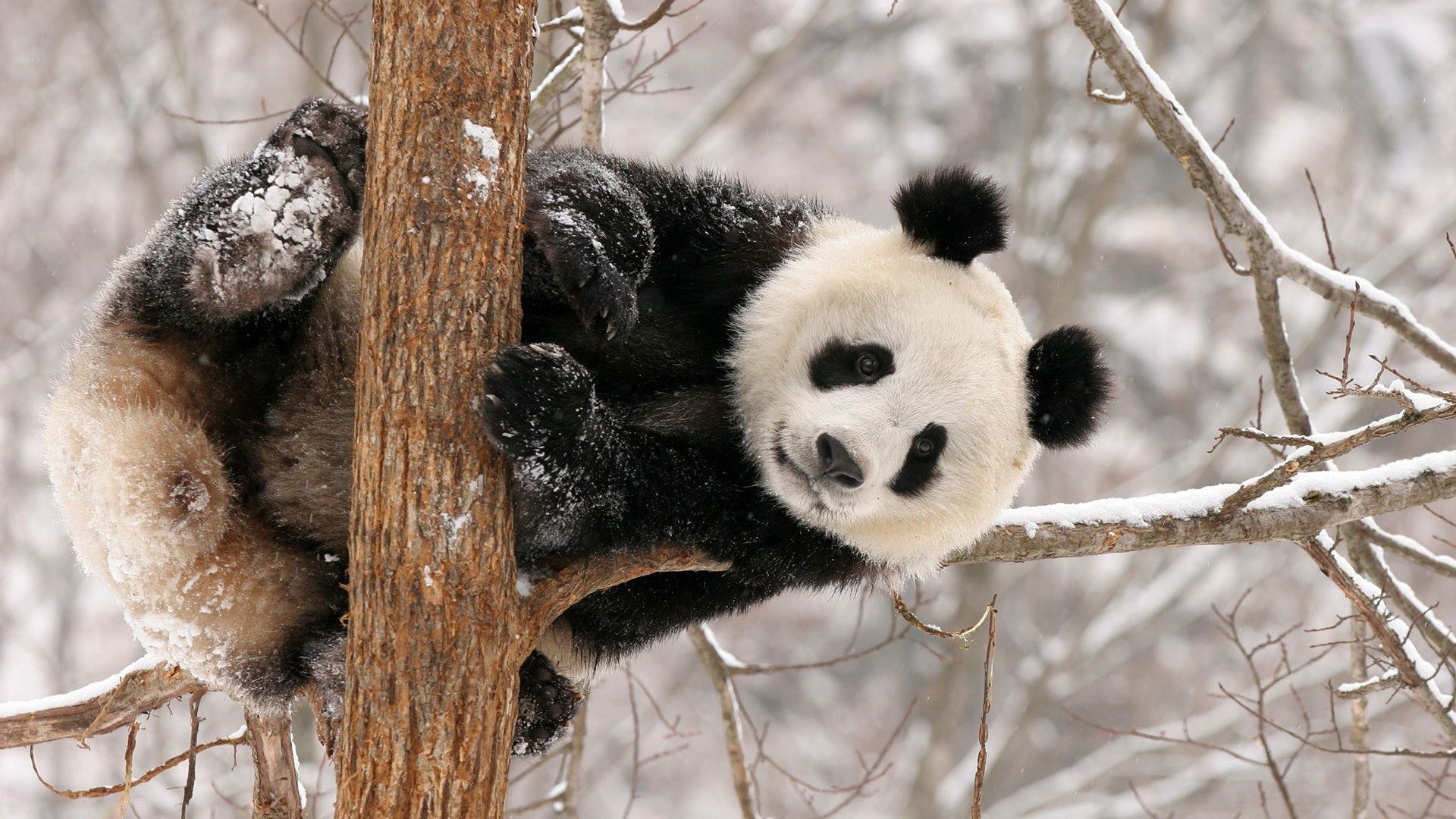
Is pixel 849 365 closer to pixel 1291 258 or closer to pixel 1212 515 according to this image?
pixel 1212 515

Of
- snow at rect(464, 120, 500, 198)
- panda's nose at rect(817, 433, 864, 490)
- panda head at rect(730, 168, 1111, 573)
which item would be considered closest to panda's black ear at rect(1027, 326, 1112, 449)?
panda head at rect(730, 168, 1111, 573)

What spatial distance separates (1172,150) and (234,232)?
2659 millimetres

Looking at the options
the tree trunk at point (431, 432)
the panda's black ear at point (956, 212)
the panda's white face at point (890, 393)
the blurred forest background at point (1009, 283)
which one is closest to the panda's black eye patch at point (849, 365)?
the panda's white face at point (890, 393)

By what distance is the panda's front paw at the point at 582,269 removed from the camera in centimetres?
267

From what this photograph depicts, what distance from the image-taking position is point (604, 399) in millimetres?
3141

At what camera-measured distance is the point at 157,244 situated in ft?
9.92

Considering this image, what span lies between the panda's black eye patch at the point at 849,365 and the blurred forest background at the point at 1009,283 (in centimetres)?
632

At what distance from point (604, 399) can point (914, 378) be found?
84cm

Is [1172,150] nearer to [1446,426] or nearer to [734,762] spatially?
[734,762]

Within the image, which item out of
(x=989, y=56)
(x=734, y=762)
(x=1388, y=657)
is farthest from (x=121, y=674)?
(x=989, y=56)

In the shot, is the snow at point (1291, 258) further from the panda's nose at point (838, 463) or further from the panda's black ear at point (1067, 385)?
the panda's nose at point (838, 463)

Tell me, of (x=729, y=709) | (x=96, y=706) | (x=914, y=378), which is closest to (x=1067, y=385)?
(x=914, y=378)

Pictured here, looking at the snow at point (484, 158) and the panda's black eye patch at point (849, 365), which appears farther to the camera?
the panda's black eye patch at point (849, 365)

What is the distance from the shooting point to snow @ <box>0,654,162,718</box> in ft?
10.8
